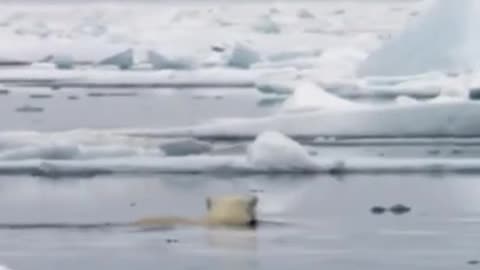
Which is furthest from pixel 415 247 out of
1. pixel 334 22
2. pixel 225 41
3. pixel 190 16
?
pixel 190 16

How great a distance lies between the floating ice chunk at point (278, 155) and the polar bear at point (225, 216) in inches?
77.9

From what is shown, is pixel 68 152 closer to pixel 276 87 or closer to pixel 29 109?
pixel 29 109

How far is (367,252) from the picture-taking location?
682 centimetres

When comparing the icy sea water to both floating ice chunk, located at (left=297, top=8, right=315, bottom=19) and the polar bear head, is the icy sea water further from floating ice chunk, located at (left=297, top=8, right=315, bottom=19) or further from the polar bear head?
floating ice chunk, located at (left=297, top=8, right=315, bottom=19)

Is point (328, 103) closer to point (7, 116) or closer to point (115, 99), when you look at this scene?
point (7, 116)

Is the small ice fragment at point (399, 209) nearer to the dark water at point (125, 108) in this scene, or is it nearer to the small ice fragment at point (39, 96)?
the dark water at point (125, 108)

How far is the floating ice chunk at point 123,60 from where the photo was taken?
24438 mm

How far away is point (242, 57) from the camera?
23875 millimetres

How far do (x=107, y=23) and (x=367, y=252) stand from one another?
107 ft

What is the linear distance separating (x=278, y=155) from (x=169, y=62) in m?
14.6

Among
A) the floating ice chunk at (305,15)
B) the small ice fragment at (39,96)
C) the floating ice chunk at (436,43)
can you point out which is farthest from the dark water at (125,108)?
the floating ice chunk at (305,15)

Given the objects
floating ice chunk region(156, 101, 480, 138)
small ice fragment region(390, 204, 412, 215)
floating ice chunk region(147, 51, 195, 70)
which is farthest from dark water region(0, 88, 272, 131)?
small ice fragment region(390, 204, 412, 215)

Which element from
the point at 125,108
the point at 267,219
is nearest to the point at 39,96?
the point at 125,108

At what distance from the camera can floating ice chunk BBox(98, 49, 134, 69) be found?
24.4 metres
